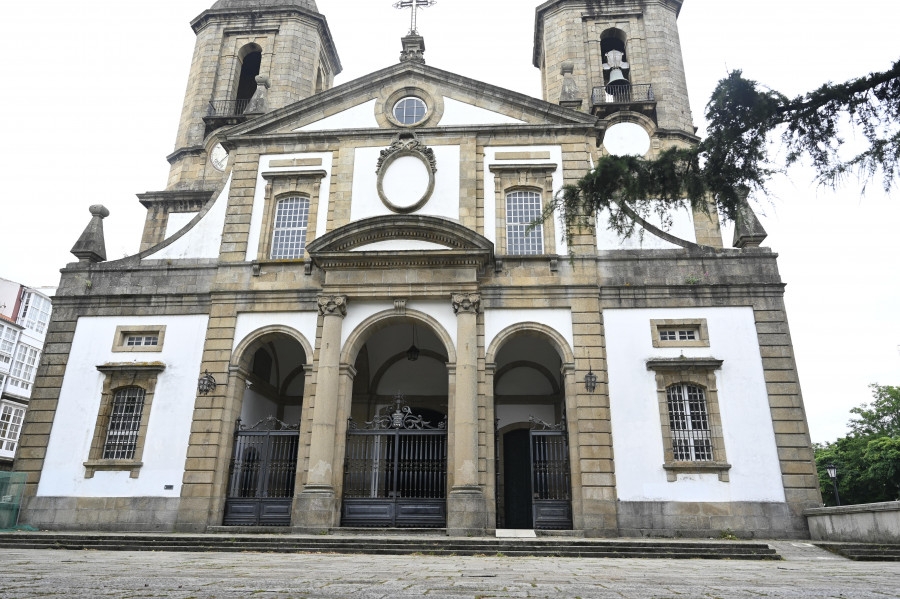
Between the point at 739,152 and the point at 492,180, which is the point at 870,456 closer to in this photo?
the point at 492,180

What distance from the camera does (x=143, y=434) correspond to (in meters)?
16.0

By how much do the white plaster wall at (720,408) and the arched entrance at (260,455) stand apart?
813 cm

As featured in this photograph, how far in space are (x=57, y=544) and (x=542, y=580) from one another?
1066cm

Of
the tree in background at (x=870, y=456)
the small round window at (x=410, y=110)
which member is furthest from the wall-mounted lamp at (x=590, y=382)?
the tree in background at (x=870, y=456)

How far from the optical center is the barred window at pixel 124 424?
16.1 meters

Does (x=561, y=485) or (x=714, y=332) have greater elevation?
(x=714, y=332)

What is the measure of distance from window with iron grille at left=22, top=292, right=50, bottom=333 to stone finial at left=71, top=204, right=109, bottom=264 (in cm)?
3895

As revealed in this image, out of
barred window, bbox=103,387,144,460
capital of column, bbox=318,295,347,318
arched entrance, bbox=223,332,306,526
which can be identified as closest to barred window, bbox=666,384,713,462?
capital of column, bbox=318,295,347,318

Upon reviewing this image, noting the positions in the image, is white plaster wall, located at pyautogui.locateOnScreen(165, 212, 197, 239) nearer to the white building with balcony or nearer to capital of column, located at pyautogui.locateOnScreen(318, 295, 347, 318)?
capital of column, located at pyautogui.locateOnScreen(318, 295, 347, 318)

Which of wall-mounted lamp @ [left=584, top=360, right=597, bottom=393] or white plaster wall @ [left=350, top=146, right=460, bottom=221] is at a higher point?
white plaster wall @ [left=350, top=146, right=460, bottom=221]

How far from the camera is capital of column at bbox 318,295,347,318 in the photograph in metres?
16.1

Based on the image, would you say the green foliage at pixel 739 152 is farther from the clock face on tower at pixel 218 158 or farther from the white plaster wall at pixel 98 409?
the clock face on tower at pixel 218 158

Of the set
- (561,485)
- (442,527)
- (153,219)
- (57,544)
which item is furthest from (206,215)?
(561,485)

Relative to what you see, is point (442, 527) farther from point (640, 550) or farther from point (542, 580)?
point (542, 580)
